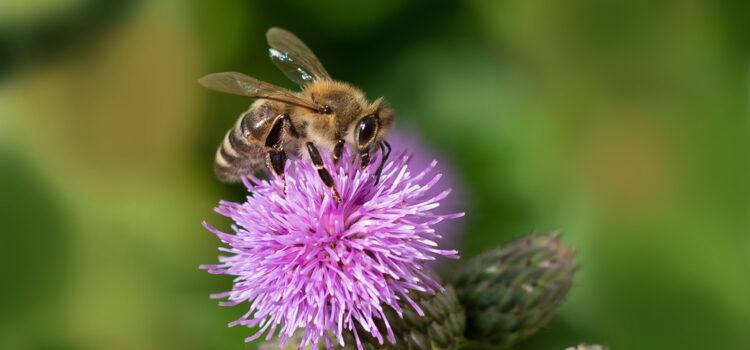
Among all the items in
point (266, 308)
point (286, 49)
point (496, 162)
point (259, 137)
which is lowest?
point (266, 308)

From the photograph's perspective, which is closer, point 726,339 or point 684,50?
point 726,339

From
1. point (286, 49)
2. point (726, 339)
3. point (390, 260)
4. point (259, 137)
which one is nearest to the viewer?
point (390, 260)

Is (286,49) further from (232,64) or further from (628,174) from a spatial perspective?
(628,174)

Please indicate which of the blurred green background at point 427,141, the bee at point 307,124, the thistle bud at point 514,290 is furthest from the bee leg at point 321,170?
the blurred green background at point 427,141

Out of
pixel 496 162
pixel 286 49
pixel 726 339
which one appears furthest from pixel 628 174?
pixel 286 49

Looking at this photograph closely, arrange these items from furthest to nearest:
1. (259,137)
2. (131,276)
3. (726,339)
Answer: (131,276) < (726,339) < (259,137)

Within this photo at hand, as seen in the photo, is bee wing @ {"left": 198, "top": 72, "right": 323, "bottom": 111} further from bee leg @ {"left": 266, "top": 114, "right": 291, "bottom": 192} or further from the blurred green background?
the blurred green background

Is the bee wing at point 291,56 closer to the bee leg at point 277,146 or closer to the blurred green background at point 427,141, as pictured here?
the bee leg at point 277,146
